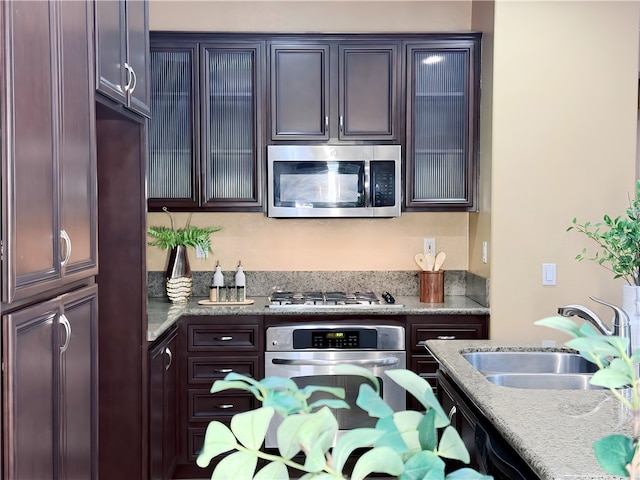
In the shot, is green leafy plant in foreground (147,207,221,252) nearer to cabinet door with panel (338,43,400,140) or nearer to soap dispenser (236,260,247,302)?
soap dispenser (236,260,247,302)

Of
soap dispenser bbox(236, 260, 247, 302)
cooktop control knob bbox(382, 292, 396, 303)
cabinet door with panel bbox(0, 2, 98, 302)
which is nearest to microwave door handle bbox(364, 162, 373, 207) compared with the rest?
cooktop control knob bbox(382, 292, 396, 303)

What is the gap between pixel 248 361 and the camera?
3.34 m

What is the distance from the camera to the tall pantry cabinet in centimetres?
131

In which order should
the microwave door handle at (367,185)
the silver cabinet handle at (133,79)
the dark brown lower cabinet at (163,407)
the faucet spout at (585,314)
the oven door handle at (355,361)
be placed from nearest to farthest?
1. the faucet spout at (585,314)
2. the silver cabinet handle at (133,79)
3. the dark brown lower cabinet at (163,407)
4. the oven door handle at (355,361)
5. the microwave door handle at (367,185)

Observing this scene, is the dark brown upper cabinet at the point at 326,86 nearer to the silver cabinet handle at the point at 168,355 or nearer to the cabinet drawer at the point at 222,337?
the cabinet drawer at the point at 222,337

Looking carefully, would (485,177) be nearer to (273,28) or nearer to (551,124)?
(551,124)

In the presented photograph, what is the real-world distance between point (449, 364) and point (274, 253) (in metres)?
2.10

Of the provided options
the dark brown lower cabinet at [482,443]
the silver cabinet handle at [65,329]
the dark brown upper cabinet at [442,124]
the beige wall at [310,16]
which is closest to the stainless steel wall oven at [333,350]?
the dark brown upper cabinet at [442,124]

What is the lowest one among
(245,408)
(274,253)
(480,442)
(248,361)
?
(245,408)

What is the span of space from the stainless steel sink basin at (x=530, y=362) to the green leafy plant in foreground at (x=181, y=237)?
1.98 metres

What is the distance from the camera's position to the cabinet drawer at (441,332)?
335 centimetres

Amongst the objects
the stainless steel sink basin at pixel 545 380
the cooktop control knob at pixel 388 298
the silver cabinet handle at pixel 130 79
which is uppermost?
the silver cabinet handle at pixel 130 79

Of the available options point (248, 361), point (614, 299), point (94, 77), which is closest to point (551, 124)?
point (614, 299)

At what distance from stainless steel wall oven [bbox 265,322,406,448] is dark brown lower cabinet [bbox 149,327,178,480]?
51cm
